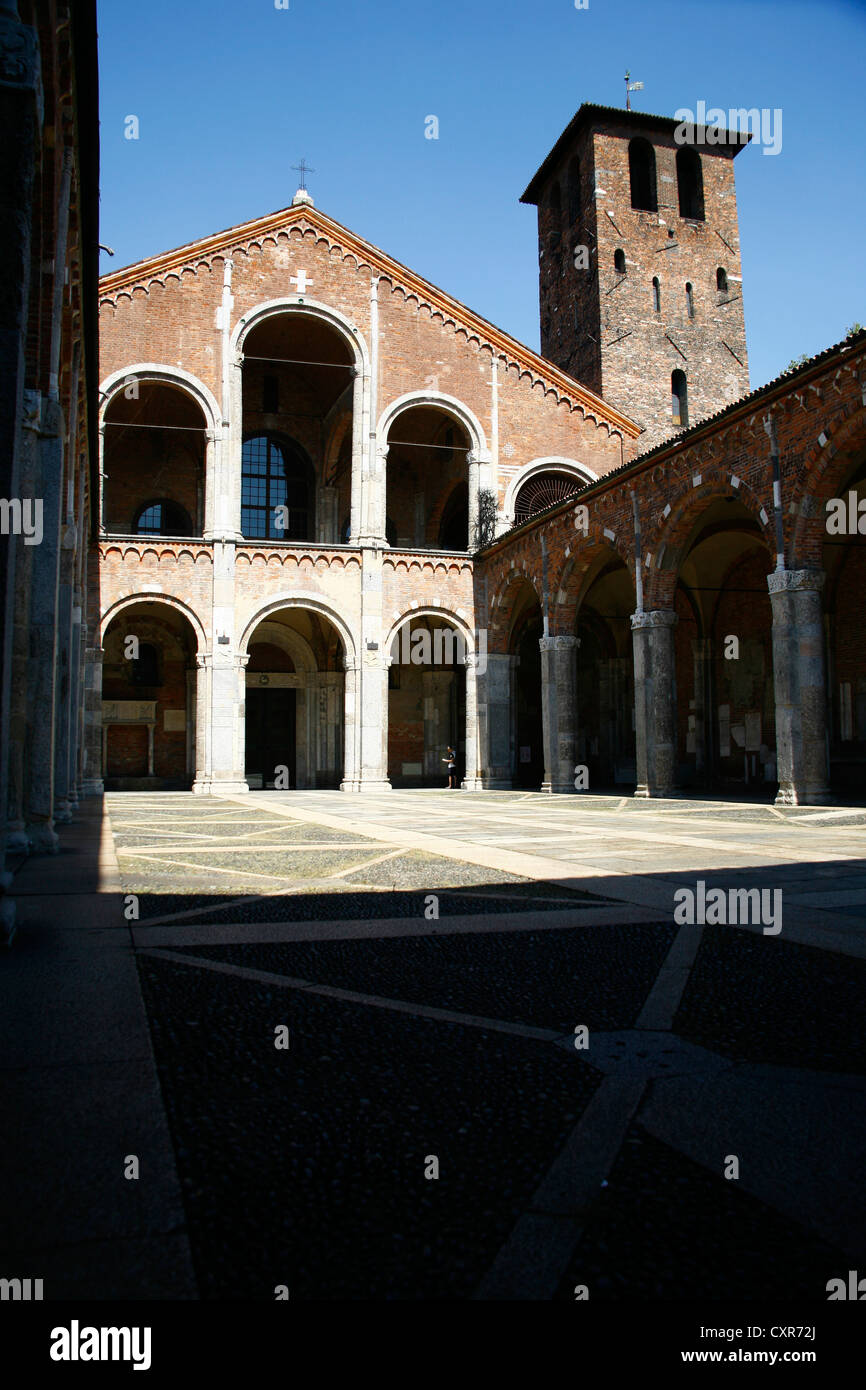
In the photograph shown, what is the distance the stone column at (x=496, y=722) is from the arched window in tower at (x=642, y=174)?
1945 cm

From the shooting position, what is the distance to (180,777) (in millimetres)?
26828

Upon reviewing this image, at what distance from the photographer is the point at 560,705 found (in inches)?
832

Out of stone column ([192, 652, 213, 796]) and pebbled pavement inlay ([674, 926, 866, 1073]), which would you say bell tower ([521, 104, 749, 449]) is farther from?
pebbled pavement inlay ([674, 926, 866, 1073])

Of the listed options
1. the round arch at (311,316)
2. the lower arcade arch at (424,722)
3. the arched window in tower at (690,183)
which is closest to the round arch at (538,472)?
the lower arcade arch at (424,722)

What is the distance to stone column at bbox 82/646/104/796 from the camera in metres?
21.2

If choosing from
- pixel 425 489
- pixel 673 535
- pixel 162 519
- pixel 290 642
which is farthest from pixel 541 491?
pixel 162 519

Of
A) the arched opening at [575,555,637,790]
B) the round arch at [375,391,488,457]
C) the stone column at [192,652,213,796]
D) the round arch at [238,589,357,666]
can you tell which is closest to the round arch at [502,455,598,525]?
the round arch at [375,391,488,457]

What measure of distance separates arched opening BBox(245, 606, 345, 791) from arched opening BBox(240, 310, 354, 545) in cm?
291

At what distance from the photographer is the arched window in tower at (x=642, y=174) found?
32.7 metres

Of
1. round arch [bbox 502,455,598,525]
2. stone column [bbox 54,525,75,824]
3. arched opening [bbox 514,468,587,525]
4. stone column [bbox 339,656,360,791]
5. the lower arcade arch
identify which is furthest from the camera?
the lower arcade arch
